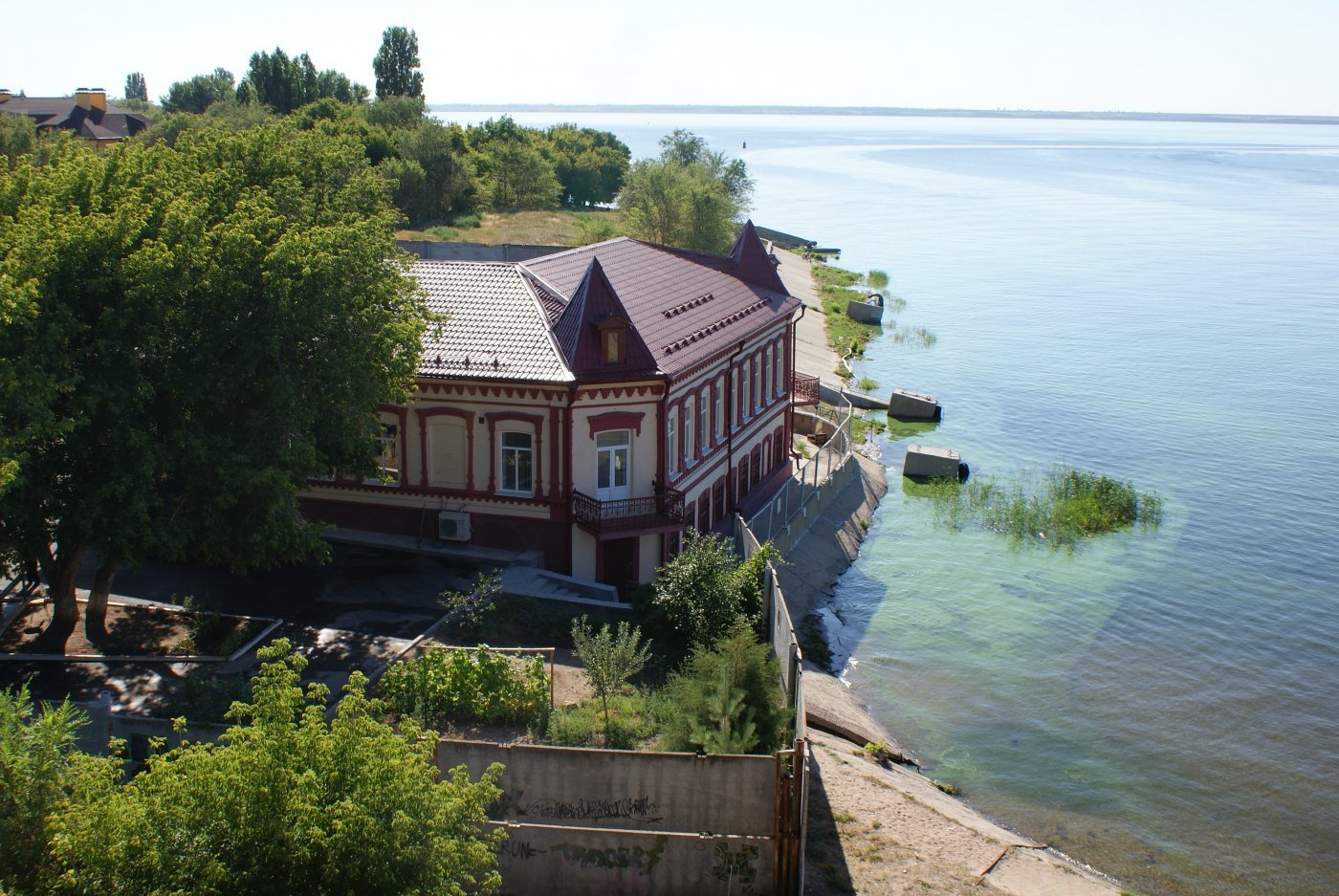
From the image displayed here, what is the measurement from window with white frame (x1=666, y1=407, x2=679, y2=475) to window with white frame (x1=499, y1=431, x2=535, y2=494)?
353cm

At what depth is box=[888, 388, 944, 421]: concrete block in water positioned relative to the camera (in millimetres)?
58312

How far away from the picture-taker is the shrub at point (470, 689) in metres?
21.4

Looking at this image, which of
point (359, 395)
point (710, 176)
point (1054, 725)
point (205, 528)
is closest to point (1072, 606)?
point (1054, 725)

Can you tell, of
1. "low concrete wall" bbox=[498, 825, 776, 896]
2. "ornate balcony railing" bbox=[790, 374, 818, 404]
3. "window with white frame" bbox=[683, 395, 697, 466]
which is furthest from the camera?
"ornate balcony railing" bbox=[790, 374, 818, 404]

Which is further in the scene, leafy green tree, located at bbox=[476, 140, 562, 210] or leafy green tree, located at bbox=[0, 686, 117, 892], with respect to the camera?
leafy green tree, located at bbox=[476, 140, 562, 210]

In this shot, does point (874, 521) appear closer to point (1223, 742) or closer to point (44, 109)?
point (1223, 742)

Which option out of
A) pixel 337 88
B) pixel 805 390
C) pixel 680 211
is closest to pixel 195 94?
pixel 337 88

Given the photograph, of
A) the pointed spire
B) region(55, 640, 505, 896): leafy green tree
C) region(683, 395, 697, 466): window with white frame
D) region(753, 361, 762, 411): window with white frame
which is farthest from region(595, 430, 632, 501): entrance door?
region(55, 640, 505, 896): leafy green tree

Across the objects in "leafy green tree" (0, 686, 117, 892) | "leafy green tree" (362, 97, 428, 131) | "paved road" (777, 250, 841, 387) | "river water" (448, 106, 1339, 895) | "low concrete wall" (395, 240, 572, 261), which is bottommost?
"river water" (448, 106, 1339, 895)

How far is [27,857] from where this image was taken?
38.4 feet

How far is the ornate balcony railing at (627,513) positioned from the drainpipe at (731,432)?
228 inches

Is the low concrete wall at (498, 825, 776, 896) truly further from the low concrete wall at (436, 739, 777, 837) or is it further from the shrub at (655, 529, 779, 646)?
the shrub at (655, 529, 779, 646)

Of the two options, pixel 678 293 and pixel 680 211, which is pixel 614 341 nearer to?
pixel 678 293

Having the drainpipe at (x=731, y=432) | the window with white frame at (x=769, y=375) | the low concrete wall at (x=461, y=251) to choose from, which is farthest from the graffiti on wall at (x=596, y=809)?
the low concrete wall at (x=461, y=251)
